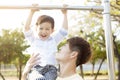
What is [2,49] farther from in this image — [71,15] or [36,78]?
[36,78]

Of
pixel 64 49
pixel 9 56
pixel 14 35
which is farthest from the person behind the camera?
pixel 9 56

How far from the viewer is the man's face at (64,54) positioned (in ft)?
8.36

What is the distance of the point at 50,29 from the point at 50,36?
6.7 inches

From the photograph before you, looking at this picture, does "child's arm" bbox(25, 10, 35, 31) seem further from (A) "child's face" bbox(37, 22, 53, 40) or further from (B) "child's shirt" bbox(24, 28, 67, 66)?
(A) "child's face" bbox(37, 22, 53, 40)

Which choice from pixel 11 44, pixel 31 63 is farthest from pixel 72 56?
pixel 11 44

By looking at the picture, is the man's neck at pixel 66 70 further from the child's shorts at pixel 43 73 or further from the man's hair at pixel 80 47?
the child's shorts at pixel 43 73

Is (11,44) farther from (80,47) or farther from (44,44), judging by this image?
(80,47)

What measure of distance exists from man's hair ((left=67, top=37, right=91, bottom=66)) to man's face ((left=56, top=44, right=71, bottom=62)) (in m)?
0.04

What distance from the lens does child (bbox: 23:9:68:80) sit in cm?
288

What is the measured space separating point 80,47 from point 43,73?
415 mm

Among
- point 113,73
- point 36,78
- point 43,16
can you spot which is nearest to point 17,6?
point 43,16

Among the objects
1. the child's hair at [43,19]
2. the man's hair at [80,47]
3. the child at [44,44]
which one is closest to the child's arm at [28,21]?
the child at [44,44]

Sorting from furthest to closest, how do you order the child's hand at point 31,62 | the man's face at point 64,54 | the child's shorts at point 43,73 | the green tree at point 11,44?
the green tree at point 11,44, the child's shorts at point 43,73, the child's hand at point 31,62, the man's face at point 64,54

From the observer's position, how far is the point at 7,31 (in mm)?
18297
